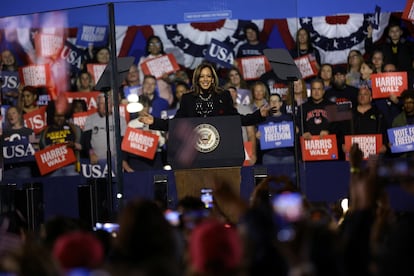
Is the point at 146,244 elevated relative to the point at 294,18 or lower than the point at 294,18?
lower

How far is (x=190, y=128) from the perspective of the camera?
31.0ft

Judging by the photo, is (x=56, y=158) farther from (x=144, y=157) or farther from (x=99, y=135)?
(x=144, y=157)

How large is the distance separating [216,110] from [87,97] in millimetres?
1512

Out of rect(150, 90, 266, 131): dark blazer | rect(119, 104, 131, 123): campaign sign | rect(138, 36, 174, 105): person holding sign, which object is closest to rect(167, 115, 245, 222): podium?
rect(150, 90, 266, 131): dark blazer

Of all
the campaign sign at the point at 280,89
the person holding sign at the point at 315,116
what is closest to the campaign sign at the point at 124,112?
the campaign sign at the point at 280,89

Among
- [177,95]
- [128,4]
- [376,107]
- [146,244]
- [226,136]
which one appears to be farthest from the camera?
[376,107]

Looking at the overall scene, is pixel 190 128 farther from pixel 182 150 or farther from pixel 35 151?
pixel 35 151

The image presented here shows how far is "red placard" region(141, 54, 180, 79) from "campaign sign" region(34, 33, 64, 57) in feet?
2.88

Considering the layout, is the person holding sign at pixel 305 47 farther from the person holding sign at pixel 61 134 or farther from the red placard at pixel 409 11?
the person holding sign at pixel 61 134

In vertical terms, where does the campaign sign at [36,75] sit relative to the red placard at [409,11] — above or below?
below

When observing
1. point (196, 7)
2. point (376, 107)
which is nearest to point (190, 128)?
point (196, 7)

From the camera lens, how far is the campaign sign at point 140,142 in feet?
34.4

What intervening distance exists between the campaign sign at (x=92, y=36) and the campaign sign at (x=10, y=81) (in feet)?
2.49

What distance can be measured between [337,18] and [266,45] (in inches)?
89.9
